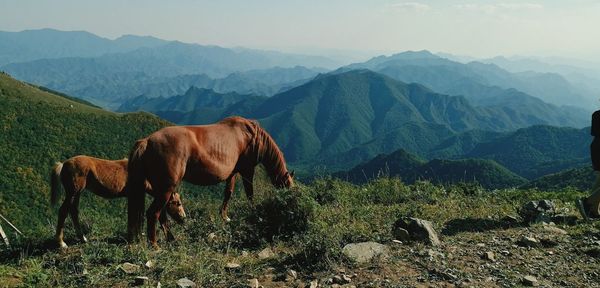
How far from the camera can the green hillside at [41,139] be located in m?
49.8

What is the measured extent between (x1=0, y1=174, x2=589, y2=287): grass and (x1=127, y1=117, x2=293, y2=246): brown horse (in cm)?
63

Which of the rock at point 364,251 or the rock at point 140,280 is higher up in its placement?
the rock at point 364,251

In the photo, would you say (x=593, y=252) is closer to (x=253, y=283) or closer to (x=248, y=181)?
(x=253, y=283)

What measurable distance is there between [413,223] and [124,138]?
8451 cm

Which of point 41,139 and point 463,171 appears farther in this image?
point 463,171

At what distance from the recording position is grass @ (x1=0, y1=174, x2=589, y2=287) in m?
5.51

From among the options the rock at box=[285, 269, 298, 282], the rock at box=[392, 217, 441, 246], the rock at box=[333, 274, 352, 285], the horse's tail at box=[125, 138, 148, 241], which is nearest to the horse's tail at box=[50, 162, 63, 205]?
the horse's tail at box=[125, 138, 148, 241]

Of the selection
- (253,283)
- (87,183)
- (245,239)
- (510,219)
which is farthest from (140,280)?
(510,219)

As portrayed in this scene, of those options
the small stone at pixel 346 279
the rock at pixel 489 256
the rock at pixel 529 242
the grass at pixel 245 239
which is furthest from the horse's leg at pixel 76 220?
the rock at pixel 529 242

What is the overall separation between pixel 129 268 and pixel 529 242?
5.81 meters

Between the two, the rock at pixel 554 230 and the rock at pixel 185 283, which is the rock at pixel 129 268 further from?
the rock at pixel 554 230

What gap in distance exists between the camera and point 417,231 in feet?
21.9

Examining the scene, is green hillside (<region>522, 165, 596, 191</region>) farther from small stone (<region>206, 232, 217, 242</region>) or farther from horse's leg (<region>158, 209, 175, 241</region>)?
horse's leg (<region>158, 209, 175, 241</region>)

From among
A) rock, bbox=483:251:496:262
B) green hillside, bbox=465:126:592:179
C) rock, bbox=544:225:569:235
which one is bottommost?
green hillside, bbox=465:126:592:179
